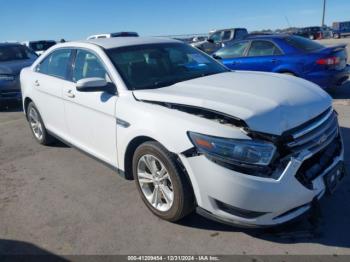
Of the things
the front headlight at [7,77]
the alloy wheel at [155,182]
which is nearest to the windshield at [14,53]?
the front headlight at [7,77]

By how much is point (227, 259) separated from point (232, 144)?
940mm

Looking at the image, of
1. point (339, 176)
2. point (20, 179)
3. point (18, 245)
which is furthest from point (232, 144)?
point (20, 179)

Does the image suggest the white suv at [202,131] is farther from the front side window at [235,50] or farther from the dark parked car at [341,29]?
the dark parked car at [341,29]

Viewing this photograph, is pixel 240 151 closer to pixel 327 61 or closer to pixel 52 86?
pixel 52 86

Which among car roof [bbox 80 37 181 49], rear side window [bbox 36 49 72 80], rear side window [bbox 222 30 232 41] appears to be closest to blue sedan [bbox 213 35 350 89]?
car roof [bbox 80 37 181 49]

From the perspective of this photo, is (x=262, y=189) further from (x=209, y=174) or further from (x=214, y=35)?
(x=214, y=35)

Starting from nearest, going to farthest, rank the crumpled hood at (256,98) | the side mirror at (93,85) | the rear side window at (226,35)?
the crumpled hood at (256,98)
the side mirror at (93,85)
the rear side window at (226,35)

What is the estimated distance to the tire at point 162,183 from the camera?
116 inches

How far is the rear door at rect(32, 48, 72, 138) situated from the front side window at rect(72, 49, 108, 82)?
0.20m

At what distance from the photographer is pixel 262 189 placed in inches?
101

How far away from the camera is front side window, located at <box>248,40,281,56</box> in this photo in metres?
8.02

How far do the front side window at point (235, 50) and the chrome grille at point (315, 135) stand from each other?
571 centimetres

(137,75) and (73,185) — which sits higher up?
(137,75)

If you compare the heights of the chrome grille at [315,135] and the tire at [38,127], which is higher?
the chrome grille at [315,135]
